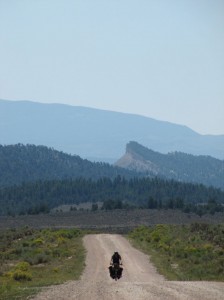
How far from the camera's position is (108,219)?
379 ft

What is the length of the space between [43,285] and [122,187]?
508 feet

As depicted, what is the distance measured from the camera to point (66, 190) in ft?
572

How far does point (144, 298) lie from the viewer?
24891 mm

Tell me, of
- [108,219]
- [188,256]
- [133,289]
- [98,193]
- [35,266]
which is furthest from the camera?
[98,193]

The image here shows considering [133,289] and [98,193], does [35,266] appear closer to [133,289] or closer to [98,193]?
[133,289]

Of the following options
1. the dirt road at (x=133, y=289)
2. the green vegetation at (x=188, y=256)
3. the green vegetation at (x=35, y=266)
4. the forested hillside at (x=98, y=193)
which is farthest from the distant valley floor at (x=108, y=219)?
the dirt road at (x=133, y=289)

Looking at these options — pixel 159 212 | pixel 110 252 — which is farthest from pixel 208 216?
pixel 110 252

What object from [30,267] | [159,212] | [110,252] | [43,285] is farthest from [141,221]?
[43,285]

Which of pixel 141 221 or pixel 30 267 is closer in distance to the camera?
pixel 30 267

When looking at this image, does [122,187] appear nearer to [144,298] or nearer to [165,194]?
[165,194]

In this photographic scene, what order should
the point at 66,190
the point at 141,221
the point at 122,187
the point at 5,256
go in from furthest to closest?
the point at 122,187 → the point at 66,190 → the point at 141,221 → the point at 5,256

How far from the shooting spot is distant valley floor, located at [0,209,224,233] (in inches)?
4210

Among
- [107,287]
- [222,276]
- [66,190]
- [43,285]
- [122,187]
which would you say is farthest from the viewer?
[122,187]

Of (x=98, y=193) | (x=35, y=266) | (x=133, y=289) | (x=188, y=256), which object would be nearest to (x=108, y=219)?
(x=98, y=193)
